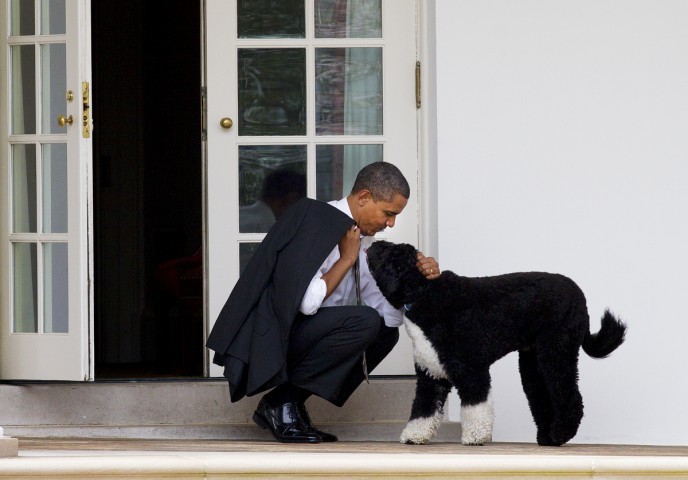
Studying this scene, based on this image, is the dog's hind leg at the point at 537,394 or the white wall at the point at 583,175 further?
the white wall at the point at 583,175

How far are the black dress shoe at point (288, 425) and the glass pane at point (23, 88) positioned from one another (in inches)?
61.9

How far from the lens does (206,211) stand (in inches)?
182

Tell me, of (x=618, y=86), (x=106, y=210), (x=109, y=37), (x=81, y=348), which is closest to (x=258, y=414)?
(x=81, y=348)

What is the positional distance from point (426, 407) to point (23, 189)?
1.93 m

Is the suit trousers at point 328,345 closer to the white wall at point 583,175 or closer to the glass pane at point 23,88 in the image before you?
the white wall at point 583,175

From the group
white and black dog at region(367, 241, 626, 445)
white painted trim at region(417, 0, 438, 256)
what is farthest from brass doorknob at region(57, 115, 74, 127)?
white and black dog at region(367, 241, 626, 445)

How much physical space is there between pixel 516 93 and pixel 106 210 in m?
3.79

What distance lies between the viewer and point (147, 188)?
807 cm

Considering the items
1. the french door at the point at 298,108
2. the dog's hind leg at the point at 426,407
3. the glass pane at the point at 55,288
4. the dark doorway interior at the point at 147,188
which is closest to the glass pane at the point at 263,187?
the french door at the point at 298,108

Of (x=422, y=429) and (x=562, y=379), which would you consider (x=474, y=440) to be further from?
(x=562, y=379)

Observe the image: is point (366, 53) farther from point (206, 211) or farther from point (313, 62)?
point (206, 211)

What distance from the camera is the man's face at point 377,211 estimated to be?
12.5 feet

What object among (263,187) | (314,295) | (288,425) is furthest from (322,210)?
(263,187)

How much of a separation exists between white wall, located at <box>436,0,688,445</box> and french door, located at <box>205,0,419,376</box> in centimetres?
24
